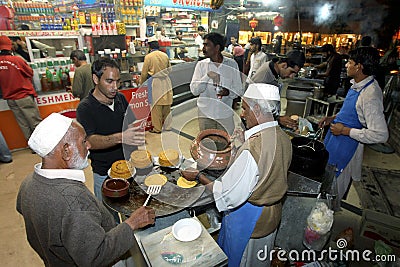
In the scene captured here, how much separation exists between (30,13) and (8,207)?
423 centimetres

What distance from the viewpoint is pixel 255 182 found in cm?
137

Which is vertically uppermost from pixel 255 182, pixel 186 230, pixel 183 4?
pixel 183 4

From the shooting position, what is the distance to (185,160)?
2107mm

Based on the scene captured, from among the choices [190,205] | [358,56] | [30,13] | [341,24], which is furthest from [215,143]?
[341,24]

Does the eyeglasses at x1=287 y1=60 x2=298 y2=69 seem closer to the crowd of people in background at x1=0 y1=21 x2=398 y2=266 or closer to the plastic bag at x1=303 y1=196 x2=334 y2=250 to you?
the crowd of people in background at x1=0 y1=21 x2=398 y2=266

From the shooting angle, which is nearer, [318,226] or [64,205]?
[64,205]

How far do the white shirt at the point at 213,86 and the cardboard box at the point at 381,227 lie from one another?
6.42 ft

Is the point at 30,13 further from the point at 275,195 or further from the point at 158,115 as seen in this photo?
the point at 275,195

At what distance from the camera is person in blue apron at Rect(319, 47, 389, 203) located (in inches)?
87.3

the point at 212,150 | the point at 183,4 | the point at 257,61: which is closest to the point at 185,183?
the point at 212,150

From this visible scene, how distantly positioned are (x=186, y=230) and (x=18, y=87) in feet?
13.0

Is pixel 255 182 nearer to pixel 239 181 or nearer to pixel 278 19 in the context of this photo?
pixel 239 181

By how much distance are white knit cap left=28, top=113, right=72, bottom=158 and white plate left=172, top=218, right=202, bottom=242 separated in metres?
0.78

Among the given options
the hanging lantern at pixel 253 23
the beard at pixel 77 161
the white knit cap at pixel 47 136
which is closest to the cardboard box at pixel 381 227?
the beard at pixel 77 161
